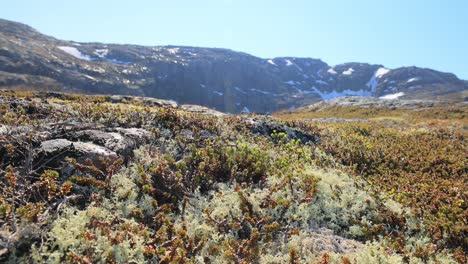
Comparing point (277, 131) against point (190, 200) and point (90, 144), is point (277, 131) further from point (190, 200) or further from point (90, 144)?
point (90, 144)

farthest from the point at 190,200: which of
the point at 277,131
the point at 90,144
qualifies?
the point at 277,131

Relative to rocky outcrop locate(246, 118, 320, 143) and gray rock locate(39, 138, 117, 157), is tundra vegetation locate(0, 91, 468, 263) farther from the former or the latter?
rocky outcrop locate(246, 118, 320, 143)

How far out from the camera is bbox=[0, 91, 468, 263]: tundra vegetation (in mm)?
6371

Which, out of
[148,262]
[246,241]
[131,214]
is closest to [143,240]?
[148,262]

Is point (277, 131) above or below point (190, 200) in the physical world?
below

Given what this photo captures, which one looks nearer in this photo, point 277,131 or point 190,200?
point 190,200

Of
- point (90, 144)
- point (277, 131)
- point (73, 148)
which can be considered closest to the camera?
point (73, 148)

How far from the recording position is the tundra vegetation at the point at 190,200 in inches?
251

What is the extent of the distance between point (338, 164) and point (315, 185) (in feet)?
15.8

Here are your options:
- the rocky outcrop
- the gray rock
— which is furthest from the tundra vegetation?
the rocky outcrop

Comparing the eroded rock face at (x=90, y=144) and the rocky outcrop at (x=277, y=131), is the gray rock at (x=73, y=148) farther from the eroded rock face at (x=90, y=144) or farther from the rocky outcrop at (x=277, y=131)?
the rocky outcrop at (x=277, y=131)

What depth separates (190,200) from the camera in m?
8.97

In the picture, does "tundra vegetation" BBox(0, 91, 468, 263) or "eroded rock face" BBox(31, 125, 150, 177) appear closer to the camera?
"tundra vegetation" BBox(0, 91, 468, 263)

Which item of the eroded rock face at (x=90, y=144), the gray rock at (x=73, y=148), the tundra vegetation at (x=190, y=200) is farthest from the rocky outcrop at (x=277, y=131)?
the gray rock at (x=73, y=148)
